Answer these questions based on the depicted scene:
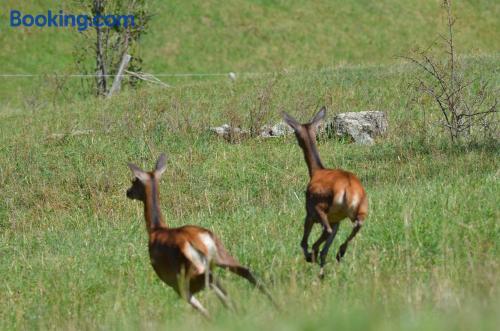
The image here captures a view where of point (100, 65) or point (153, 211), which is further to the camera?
point (100, 65)

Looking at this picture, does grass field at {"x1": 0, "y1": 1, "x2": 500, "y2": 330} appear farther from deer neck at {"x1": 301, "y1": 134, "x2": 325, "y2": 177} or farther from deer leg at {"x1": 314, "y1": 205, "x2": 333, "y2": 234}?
deer neck at {"x1": 301, "y1": 134, "x2": 325, "y2": 177}

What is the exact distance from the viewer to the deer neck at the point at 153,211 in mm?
6938

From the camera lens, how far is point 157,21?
152ft

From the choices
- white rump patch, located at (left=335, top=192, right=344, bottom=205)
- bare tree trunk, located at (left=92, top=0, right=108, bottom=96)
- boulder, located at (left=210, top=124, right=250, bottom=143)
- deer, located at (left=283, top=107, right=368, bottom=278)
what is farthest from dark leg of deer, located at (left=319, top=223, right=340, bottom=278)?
bare tree trunk, located at (left=92, top=0, right=108, bottom=96)

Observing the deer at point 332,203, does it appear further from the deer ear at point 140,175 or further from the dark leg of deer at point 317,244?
the deer ear at point 140,175

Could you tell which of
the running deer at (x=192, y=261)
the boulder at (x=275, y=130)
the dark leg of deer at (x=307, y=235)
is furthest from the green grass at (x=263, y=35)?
the running deer at (x=192, y=261)

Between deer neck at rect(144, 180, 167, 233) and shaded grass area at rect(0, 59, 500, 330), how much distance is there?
23.4 inches

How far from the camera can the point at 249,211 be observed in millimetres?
10859

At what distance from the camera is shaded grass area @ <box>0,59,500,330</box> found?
5.82m

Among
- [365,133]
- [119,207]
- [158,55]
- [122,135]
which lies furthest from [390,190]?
[158,55]

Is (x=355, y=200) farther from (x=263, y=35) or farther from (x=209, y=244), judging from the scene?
(x=263, y=35)

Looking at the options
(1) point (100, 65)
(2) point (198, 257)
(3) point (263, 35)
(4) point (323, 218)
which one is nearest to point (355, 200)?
(4) point (323, 218)

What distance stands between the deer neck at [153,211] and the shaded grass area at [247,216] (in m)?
0.59

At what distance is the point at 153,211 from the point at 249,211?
3.92 metres
